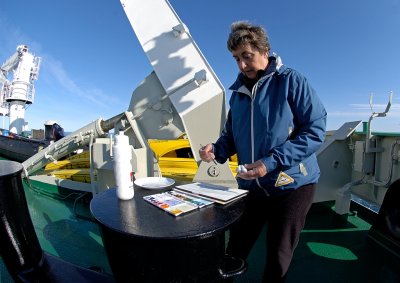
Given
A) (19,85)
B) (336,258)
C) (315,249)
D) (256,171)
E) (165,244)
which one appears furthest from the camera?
(19,85)

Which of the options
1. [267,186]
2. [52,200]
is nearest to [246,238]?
[267,186]

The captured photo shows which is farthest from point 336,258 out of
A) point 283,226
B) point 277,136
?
point 277,136

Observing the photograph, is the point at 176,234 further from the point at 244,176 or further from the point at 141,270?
the point at 244,176

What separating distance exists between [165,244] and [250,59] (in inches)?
39.4

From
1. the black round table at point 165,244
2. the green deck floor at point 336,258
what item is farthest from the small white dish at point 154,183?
the green deck floor at point 336,258

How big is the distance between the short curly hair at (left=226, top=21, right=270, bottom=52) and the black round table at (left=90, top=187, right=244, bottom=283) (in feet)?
2.83

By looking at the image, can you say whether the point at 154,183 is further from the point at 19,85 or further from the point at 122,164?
the point at 19,85

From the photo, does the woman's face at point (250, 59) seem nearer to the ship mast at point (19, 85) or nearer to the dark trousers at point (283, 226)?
the dark trousers at point (283, 226)

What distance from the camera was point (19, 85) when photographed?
58.2 feet

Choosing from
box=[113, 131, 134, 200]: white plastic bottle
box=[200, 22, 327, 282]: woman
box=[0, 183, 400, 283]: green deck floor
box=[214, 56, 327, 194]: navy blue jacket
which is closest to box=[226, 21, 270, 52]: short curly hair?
box=[200, 22, 327, 282]: woman

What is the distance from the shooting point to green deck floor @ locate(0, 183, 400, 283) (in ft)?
7.17

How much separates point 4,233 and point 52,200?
377cm

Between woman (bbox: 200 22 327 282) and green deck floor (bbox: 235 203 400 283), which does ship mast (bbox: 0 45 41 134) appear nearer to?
green deck floor (bbox: 235 203 400 283)

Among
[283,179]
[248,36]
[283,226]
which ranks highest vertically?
[248,36]
